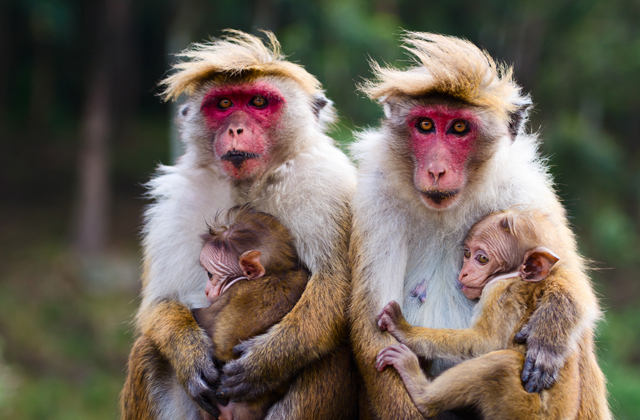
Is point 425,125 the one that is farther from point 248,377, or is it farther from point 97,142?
point 97,142

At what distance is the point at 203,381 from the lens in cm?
355

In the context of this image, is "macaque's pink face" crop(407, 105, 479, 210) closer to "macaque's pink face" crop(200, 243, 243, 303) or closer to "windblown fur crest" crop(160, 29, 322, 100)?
"windblown fur crest" crop(160, 29, 322, 100)

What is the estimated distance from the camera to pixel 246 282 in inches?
143

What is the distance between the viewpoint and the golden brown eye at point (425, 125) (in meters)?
3.45

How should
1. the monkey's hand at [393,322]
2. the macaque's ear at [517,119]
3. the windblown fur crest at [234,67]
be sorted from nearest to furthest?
the monkey's hand at [393,322] < the macaque's ear at [517,119] < the windblown fur crest at [234,67]

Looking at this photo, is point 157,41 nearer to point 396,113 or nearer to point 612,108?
point 612,108

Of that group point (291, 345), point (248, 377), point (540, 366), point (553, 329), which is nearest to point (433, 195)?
point (553, 329)

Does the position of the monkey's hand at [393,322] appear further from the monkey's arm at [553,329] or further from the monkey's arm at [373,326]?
the monkey's arm at [553,329]

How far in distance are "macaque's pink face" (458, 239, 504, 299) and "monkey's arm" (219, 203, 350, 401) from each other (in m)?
0.71

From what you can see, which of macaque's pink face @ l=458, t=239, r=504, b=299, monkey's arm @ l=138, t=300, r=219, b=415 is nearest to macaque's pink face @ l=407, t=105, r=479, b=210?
macaque's pink face @ l=458, t=239, r=504, b=299

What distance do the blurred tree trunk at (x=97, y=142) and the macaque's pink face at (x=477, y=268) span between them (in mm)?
11429

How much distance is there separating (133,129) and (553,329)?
16.2m

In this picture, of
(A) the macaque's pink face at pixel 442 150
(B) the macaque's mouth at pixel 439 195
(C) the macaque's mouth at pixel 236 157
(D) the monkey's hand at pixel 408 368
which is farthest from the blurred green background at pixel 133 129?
(D) the monkey's hand at pixel 408 368

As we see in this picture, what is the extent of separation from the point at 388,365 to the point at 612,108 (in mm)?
14571
